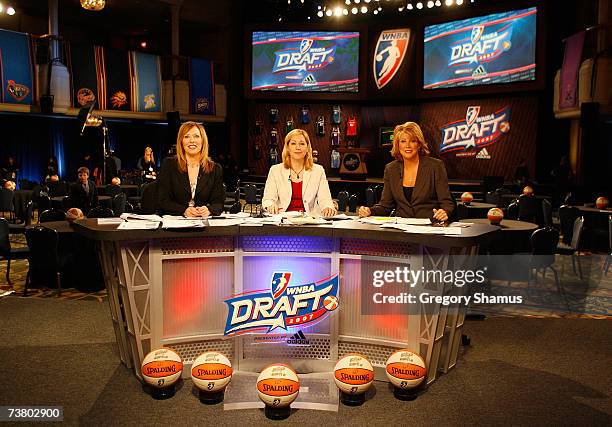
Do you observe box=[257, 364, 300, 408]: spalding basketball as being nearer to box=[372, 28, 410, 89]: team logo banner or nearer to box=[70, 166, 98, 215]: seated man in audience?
box=[70, 166, 98, 215]: seated man in audience

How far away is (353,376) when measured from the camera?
3.41 m

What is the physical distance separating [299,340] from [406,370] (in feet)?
2.47

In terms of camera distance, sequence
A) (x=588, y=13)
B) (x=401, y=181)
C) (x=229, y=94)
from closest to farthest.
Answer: (x=401, y=181)
(x=588, y=13)
(x=229, y=94)

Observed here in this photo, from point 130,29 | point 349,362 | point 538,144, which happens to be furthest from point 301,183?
point 130,29

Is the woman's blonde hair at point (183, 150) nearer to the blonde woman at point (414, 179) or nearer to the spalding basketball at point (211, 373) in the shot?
the blonde woman at point (414, 179)

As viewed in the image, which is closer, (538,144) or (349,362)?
(349,362)

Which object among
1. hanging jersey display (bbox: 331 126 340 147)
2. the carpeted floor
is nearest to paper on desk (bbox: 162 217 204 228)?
the carpeted floor

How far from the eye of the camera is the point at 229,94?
20.1m

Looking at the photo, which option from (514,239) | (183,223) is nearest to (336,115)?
(514,239)

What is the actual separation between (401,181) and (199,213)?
154 cm

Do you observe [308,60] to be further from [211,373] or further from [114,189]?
[211,373]

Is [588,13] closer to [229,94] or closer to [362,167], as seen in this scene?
[362,167]

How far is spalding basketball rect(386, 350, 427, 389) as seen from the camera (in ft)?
11.4

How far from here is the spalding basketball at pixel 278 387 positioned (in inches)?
128
